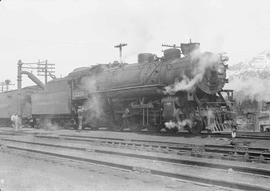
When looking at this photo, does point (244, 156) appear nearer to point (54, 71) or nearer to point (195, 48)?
point (195, 48)

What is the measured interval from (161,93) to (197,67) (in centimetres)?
205

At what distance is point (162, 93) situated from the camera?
1828 centimetres

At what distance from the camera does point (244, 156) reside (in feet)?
32.9

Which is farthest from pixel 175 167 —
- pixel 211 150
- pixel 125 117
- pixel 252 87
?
pixel 125 117

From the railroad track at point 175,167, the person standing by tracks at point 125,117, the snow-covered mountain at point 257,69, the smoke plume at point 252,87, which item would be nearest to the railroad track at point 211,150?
the railroad track at point 175,167

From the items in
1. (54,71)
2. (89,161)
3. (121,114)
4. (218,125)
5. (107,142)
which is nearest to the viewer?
(89,161)

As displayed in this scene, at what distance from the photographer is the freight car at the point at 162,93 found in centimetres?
1733

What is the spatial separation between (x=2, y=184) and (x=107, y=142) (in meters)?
8.13

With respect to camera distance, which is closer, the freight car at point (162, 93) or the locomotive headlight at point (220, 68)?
the freight car at point (162, 93)

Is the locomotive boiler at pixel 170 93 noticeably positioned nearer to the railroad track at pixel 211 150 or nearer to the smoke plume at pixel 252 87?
the smoke plume at pixel 252 87

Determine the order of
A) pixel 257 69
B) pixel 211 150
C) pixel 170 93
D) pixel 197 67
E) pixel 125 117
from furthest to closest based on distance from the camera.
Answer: pixel 125 117
pixel 170 93
pixel 197 67
pixel 257 69
pixel 211 150

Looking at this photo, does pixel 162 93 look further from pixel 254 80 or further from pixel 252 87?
pixel 254 80

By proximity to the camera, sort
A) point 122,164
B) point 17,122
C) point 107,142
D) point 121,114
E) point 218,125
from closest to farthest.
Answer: point 122,164, point 107,142, point 218,125, point 121,114, point 17,122

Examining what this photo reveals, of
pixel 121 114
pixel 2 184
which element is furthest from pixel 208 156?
pixel 121 114
